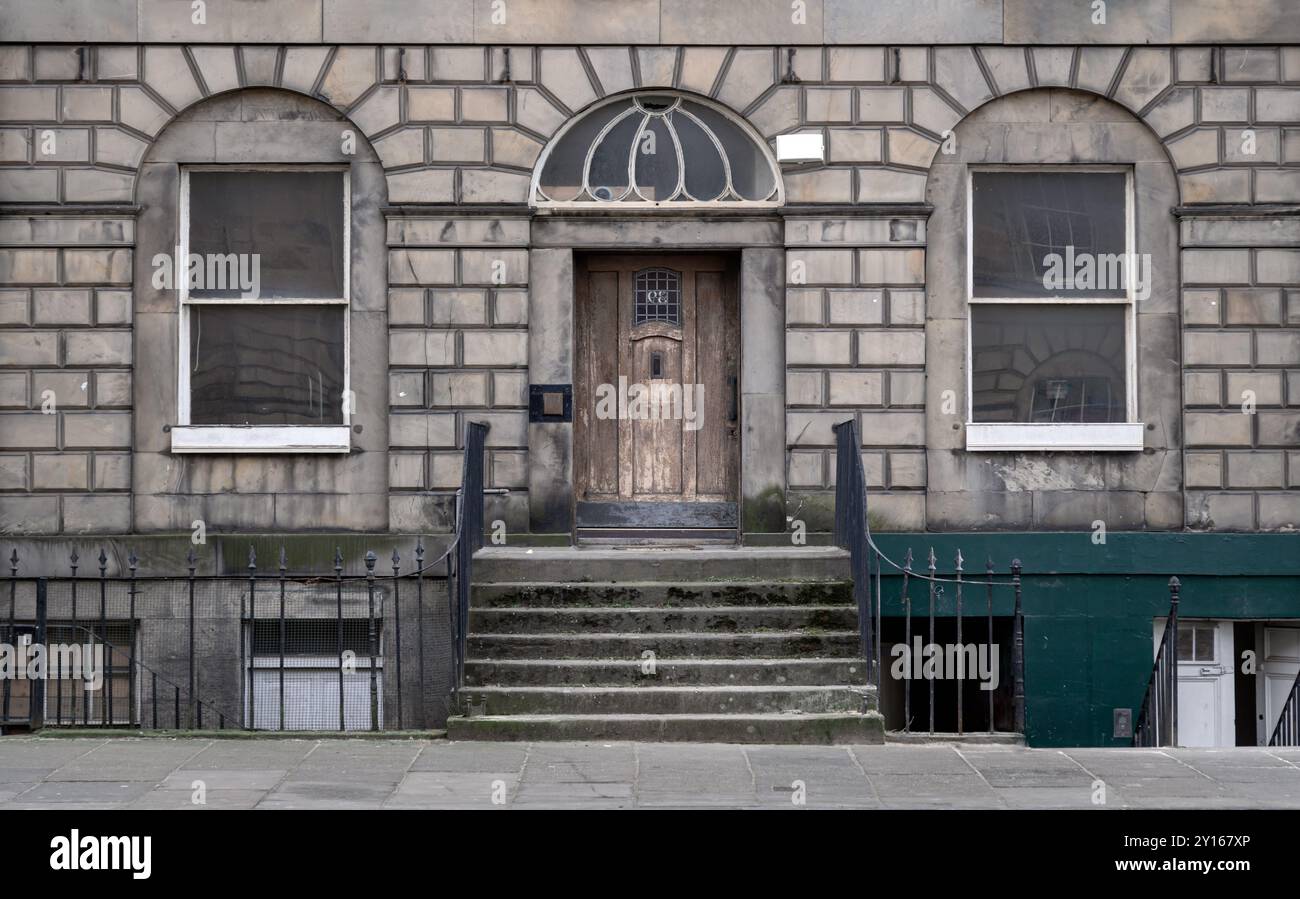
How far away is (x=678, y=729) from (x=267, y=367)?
511 cm

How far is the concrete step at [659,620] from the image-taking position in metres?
10.3

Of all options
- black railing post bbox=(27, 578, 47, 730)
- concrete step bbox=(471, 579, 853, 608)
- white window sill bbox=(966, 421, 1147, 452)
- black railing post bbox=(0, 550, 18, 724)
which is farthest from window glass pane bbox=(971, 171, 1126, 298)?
black railing post bbox=(0, 550, 18, 724)

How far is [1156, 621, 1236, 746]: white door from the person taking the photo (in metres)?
12.4

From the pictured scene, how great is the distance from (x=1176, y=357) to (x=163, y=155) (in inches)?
342

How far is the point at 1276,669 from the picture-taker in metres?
12.5

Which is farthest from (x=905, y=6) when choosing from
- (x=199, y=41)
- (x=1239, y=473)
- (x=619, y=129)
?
(x=199, y=41)

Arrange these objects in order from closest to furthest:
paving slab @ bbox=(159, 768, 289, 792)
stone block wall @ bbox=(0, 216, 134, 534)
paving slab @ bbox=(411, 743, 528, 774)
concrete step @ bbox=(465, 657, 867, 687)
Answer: paving slab @ bbox=(159, 768, 289, 792), paving slab @ bbox=(411, 743, 528, 774), concrete step @ bbox=(465, 657, 867, 687), stone block wall @ bbox=(0, 216, 134, 534)

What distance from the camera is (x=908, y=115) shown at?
40.1 feet

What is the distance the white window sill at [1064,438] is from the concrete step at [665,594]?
2431 millimetres

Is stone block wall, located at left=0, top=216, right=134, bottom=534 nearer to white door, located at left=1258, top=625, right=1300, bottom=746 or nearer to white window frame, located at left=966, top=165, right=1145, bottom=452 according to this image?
white window frame, located at left=966, top=165, right=1145, bottom=452

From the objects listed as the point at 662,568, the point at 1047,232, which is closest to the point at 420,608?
the point at 662,568

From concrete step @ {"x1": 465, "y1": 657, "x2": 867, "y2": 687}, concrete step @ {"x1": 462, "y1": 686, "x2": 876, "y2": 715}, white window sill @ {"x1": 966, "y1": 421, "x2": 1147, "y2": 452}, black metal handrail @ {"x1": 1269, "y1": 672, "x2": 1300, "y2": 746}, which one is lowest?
black metal handrail @ {"x1": 1269, "y1": 672, "x2": 1300, "y2": 746}

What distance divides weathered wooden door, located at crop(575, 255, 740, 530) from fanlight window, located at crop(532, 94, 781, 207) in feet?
2.18

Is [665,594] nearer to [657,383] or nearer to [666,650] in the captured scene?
[666,650]
